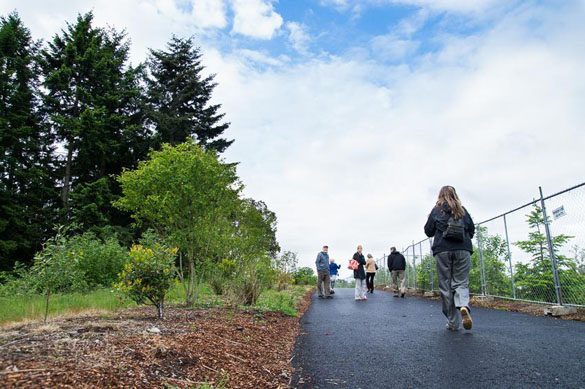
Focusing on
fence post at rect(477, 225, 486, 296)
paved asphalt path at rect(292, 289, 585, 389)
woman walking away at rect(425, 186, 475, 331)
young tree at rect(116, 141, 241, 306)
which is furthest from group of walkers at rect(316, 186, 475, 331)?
fence post at rect(477, 225, 486, 296)

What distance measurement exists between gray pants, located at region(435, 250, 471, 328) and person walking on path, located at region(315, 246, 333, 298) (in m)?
9.69

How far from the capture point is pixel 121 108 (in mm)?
30906

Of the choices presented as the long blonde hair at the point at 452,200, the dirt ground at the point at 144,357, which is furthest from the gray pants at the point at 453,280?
the dirt ground at the point at 144,357

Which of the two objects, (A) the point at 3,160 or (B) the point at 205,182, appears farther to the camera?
(A) the point at 3,160

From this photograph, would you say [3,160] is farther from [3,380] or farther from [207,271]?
[3,380]

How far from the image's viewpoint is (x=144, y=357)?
3.24 m

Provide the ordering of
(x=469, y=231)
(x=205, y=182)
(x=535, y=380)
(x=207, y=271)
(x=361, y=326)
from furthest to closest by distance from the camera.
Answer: (x=207, y=271), (x=205, y=182), (x=361, y=326), (x=469, y=231), (x=535, y=380)

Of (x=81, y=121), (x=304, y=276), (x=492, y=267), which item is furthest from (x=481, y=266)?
(x=81, y=121)

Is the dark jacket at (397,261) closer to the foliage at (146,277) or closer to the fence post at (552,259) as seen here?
the fence post at (552,259)

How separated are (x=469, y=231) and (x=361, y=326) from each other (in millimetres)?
2466

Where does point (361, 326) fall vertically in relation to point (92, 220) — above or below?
below

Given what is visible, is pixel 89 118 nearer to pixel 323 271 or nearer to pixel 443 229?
pixel 323 271

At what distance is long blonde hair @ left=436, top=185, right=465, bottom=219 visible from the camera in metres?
6.37

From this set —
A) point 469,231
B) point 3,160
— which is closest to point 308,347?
point 469,231
